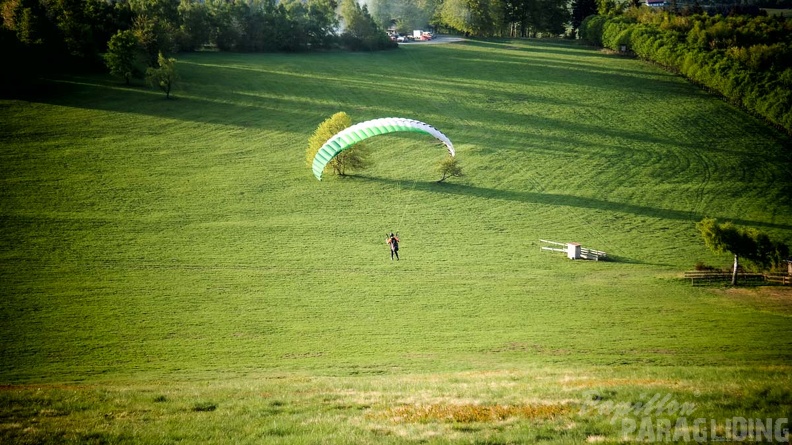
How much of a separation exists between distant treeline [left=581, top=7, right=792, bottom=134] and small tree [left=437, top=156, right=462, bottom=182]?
123ft

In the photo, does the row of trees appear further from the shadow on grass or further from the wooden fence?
the wooden fence

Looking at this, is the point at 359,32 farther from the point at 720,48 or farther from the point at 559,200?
the point at 559,200

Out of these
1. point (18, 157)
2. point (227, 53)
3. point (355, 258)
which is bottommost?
point (355, 258)

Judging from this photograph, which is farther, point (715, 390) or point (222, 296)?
point (222, 296)

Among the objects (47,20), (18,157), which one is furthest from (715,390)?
(47,20)

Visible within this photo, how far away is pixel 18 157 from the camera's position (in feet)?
169

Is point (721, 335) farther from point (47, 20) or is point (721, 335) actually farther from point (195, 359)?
point (47, 20)

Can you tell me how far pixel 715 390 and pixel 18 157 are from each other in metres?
55.1

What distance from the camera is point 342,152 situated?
53000 mm

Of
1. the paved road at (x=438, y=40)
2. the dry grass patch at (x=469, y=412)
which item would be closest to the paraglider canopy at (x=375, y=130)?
the dry grass patch at (x=469, y=412)

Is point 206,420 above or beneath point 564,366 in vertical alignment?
above

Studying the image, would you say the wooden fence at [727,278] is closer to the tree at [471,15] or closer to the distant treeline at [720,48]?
the distant treeline at [720,48]

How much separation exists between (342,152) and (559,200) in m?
18.8

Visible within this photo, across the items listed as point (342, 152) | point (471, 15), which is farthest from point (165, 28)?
point (471, 15)
